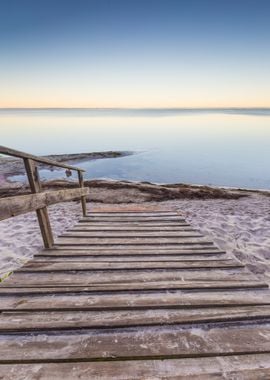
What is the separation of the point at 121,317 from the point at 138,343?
0.29 m

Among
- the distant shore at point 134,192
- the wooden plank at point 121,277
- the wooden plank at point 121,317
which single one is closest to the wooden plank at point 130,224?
the wooden plank at point 121,277

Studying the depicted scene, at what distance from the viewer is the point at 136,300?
203cm

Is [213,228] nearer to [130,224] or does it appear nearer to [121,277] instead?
[130,224]

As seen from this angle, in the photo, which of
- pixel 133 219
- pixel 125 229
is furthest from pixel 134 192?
pixel 125 229

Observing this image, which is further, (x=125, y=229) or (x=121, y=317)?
(x=125, y=229)

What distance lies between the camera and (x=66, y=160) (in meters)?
22.8

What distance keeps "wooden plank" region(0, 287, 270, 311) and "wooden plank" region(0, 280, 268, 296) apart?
40 millimetres

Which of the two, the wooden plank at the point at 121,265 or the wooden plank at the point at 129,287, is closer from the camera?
the wooden plank at the point at 129,287

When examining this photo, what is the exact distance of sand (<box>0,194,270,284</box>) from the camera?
185 inches

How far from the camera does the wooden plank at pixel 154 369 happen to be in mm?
1303

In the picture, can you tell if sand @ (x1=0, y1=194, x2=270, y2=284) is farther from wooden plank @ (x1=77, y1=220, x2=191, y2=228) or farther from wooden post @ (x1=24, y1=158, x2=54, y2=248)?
wooden post @ (x1=24, y1=158, x2=54, y2=248)

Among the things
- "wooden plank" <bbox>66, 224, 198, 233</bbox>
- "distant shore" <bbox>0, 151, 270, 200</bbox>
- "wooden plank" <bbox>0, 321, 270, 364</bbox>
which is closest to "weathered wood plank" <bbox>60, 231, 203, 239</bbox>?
"wooden plank" <bbox>66, 224, 198, 233</bbox>

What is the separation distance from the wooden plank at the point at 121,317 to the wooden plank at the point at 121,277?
19.4 inches

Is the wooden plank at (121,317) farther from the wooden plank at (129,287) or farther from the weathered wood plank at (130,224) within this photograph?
the weathered wood plank at (130,224)
